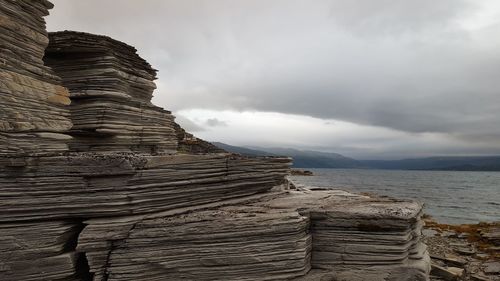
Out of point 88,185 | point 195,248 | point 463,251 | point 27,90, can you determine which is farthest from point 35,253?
point 463,251

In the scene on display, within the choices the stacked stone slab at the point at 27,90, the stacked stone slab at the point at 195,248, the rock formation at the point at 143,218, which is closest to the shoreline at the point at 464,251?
the rock formation at the point at 143,218

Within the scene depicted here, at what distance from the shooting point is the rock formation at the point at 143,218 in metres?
11.6

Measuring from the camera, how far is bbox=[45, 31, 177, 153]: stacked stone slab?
54.8 feet

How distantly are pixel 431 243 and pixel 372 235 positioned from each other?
80.8 ft

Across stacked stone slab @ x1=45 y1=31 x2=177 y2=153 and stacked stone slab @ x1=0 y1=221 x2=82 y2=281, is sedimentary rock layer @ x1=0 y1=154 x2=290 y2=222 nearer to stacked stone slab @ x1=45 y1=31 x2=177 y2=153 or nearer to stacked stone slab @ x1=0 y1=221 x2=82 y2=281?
stacked stone slab @ x1=0 y1=221 x2=82 y2=281

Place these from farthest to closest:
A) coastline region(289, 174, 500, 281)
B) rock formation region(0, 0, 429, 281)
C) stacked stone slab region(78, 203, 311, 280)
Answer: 1. coastline region(289, 174, 500, 281)
2. stacked stone slab region(78, 203, 311, 280)
3. rock formation region(0, 0, 429, 281)

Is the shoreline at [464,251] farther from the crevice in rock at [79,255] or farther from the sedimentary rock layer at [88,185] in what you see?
the crevice in rock at [79,255]

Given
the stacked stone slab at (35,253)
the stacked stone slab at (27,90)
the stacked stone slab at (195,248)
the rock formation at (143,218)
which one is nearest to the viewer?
the stacked stone slab at (35,253)

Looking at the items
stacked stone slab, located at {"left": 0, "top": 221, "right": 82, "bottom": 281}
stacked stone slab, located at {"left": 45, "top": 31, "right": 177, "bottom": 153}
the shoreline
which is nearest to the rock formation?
stacked stone slab, located at {"left": 0, "top": 221, "right": 82, "bottom": 281}

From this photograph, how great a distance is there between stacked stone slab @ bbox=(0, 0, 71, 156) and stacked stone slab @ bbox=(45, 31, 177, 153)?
1.84 m

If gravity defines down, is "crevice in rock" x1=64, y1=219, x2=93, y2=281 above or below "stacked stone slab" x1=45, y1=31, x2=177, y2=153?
below

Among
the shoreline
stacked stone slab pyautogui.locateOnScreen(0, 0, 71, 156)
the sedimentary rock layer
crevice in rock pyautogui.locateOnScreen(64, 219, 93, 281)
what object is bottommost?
the shoreline

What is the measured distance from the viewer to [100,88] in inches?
672

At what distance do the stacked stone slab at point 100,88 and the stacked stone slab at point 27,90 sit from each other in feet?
6.04
